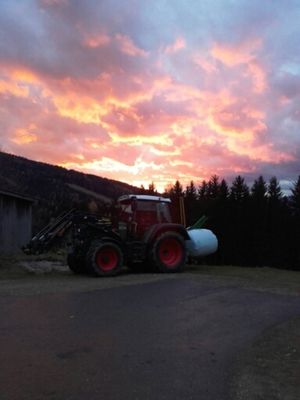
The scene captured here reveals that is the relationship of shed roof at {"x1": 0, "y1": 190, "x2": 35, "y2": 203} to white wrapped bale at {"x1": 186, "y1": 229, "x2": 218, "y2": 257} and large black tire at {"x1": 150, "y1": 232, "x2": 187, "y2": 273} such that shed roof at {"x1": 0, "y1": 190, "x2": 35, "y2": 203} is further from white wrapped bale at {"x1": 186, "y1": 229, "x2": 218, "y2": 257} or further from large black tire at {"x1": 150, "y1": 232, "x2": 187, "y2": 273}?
large black tire at {"x1": 150, "y1": 232, "x2": 187, "y2": 273}

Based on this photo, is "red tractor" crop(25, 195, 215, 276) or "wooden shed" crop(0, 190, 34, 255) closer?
"red tractor" crop(25, 195, 215, 276)

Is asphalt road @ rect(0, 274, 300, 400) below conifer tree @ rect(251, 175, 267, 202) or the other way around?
below

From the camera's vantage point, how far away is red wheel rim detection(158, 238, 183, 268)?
18.2 m

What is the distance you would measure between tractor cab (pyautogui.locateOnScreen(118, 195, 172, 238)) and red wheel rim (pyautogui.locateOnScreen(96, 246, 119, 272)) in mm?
1371

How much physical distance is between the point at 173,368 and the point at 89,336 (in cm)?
203

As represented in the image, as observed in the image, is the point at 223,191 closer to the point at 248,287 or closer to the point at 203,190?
the point at 203,190

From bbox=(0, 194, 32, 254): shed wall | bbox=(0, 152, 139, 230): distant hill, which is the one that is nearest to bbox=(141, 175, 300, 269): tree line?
bbox=(0, 152, 139, 230): distant hill

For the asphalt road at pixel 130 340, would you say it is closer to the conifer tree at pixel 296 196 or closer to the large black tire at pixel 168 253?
the large black tire at pixel 168 253

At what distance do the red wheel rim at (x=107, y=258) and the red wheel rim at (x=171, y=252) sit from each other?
5.88 ft

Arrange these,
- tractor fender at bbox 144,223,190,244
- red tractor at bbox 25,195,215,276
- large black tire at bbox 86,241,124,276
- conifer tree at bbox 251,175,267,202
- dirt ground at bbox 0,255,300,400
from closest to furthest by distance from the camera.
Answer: dirt ground at bbox 0,255,300,400 → large black tire at bbox 86,241,124,276 → red tractor at bbox 25,195,215,276 → tractor fender at bbox 144,223,190,244 → conifer tree at bbox 251,175,267,202

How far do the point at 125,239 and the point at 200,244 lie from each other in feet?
9.66

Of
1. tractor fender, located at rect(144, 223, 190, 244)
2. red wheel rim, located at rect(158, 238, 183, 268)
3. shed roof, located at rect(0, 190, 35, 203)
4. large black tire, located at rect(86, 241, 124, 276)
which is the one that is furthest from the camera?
shed roof, located at rect(0, 190, 35, 203)

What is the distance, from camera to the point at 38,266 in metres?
19.3

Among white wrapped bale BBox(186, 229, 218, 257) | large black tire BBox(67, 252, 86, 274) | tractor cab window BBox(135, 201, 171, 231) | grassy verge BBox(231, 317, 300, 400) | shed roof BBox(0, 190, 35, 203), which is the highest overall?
shed roof BBox(0, 190, 35, 203)
